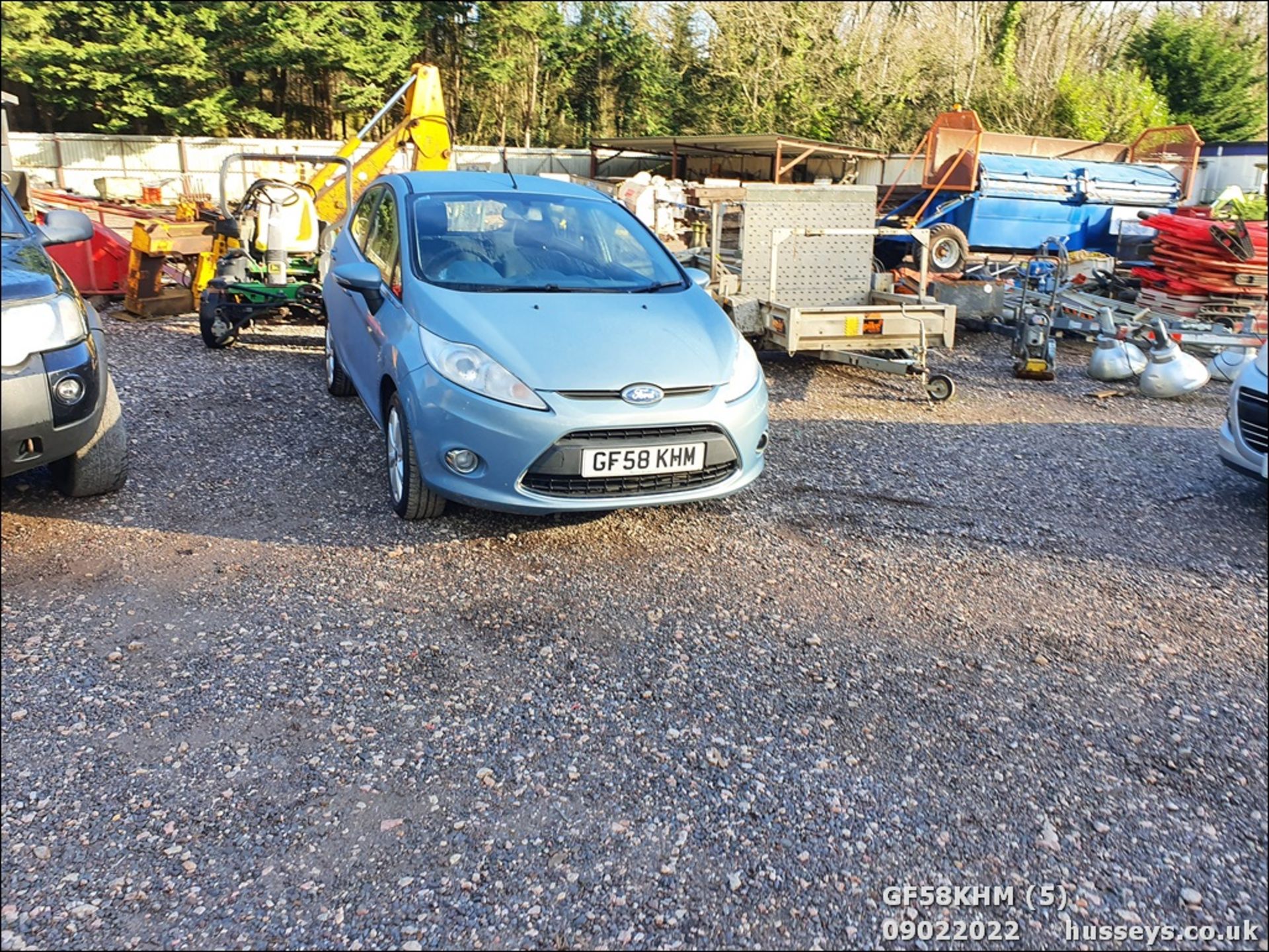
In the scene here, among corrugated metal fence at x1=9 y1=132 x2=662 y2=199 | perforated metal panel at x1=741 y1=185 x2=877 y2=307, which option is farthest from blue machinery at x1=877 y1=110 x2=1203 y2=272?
corrugated metal fence at x1=9 y1=132 x2=662 y2=199

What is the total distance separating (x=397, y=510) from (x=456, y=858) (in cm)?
245

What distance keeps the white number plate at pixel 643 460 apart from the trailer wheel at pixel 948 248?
1008 cm

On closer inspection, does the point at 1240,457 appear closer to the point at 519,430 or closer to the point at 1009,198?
the point at 519,430

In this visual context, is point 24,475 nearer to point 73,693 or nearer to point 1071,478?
point 73,693

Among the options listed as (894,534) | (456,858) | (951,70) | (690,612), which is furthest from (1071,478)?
(951,70)

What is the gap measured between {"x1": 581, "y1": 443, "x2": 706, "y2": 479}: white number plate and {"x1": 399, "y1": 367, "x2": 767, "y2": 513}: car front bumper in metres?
0.06

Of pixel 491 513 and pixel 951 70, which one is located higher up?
pixel 951 70

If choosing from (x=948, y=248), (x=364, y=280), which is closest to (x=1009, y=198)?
(x=948, y=248)

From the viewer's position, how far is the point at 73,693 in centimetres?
310

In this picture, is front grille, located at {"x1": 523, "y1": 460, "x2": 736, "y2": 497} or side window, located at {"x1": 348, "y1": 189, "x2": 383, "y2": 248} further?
side window, located at {"x1": 348, "y1": 189, "x2": 383, "y2": 248}

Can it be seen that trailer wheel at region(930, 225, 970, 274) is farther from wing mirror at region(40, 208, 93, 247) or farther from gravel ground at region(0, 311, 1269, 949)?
wing mirror at region(40, 208, 93, 247)

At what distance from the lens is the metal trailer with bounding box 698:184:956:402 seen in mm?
7480

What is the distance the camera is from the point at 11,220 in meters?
4.65
